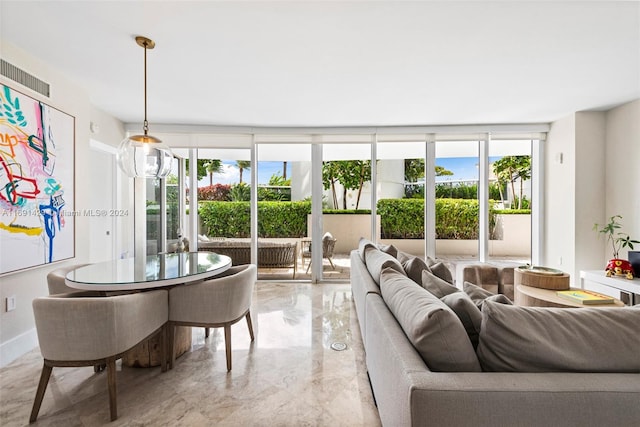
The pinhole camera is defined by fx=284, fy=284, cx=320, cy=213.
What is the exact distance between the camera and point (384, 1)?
1.88 m

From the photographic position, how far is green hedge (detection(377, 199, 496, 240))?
5.32 m

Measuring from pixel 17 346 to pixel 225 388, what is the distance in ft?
6.66

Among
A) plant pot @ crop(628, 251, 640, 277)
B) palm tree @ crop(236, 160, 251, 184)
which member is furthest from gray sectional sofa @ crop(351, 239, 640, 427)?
palm tree @ crop(236, 160, 251, 184)

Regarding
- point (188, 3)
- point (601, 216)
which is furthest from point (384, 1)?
point (601, 216)

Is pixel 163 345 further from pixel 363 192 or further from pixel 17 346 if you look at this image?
pixel 363 192

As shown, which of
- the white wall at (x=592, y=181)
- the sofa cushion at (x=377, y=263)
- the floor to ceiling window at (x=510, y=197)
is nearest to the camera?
the sofa cushion at (x=377, y=263)

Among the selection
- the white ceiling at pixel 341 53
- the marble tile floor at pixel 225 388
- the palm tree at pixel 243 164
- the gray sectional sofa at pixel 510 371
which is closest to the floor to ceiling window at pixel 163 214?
the palm tree at pixel 243 164

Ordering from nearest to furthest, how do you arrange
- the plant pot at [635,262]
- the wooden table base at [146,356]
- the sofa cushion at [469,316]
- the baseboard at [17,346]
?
the sofa cushion at [469,316] → the wooden table base at [146,356] → the baseboard at [17,346] → the plant pot at [635,262]

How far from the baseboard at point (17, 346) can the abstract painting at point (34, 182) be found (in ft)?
2.08

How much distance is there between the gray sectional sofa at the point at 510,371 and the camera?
924 mm

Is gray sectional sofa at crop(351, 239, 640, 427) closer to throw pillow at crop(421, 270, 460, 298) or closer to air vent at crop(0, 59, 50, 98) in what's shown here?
throw pillow at crop(421, 270, 460, 298)

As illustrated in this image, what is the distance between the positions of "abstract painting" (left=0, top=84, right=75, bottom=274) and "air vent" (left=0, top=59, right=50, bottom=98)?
11 centimetres

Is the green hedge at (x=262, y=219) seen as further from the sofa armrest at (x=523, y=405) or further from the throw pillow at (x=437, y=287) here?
the sofa armrest at (x=523, y=405)

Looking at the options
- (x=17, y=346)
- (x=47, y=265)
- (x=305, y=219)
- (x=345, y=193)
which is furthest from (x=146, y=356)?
(x=345, y=193)
